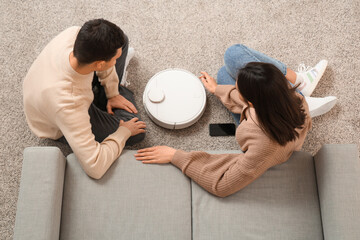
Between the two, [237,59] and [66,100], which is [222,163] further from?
[66,100]

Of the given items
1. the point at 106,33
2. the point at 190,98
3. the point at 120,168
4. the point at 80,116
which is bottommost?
the point at 120,168

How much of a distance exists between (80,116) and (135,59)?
0.67m

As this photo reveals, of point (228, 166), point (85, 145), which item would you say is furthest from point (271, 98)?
point (85, 145)

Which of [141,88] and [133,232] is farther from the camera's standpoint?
[141,88]

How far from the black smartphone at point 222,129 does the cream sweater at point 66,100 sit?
21.8 inches

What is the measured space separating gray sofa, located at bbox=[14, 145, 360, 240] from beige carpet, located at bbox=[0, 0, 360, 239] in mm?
391

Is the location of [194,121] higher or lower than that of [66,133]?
lower

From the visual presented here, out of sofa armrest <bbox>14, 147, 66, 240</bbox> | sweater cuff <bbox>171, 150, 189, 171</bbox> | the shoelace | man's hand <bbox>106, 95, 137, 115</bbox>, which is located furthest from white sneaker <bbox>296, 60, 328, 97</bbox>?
sofa armrest <bbox>14, 147, 66, 240</bbox>

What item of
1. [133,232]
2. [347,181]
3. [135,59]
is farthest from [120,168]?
[347,181]

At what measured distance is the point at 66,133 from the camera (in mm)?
1142

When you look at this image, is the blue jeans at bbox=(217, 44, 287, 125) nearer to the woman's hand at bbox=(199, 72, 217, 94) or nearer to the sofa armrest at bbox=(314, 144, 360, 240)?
the woman's hand at bbox=(199, 72, 217, 94)

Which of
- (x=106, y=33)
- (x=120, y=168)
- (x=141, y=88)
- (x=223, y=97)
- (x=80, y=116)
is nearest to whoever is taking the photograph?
(x=106, y=33)

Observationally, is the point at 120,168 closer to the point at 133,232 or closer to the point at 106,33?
the point at 133,232

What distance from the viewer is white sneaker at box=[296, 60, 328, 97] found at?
1635mm
